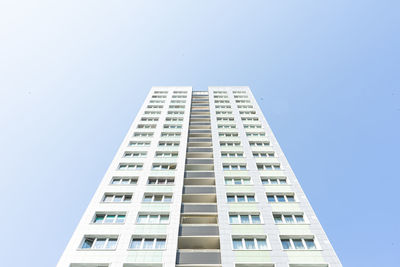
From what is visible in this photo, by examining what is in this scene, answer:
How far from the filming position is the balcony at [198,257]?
18.9 meters

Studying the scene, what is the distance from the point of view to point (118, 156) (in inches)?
1252

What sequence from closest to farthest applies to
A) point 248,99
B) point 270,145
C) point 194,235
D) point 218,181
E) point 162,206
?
1. point 194,235
2. point 162,206
3. point 218,181
4. point 270,145
5. point 248,99

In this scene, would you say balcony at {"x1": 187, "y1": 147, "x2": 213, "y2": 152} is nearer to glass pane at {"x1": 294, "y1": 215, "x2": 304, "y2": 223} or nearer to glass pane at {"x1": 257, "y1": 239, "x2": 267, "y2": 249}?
glass pane at {"x1": 294, "y1": 215, "x2": 304, "y2": 223}

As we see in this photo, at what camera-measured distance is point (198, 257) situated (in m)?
19.1

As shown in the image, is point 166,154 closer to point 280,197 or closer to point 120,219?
point 120,219

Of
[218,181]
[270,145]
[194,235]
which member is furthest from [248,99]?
[194,235]

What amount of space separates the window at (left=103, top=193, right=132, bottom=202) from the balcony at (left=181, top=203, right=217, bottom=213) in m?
6.12

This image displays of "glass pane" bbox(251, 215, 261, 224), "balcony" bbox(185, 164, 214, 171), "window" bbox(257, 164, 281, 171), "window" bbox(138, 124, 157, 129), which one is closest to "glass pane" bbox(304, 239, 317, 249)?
"glass pane" bbox(251, 215, 261, 224)

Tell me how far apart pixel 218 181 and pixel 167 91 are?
31.4 meters

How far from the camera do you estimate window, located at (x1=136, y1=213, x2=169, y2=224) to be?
22.6m

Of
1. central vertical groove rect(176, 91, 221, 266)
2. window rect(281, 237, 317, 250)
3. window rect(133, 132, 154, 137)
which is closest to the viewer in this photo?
central vertical groove rect(176, 91, 221, 266)

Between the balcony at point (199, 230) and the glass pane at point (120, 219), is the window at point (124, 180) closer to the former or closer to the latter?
the glass pane at point (120, 219)

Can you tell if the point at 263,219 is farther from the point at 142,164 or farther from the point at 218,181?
the point at 142,164

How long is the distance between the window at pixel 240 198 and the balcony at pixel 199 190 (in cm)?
205
